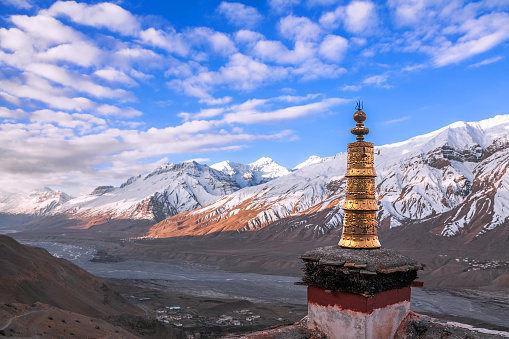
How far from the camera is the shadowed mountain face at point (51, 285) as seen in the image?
26484 mm

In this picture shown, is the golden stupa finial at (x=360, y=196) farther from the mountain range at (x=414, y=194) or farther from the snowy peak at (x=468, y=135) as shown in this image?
the snowy peak at (x=468, y=135)

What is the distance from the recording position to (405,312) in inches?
226

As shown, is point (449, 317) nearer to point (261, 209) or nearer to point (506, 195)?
point (506, 195)

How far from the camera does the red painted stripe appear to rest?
5137 millimetres

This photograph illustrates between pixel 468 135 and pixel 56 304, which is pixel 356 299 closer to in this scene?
pixel 56 304

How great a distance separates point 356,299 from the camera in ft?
17.0

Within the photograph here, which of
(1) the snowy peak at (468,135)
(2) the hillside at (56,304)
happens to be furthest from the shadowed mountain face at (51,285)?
(1) the snowy peak at (468,135)

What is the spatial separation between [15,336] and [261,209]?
13698 cm

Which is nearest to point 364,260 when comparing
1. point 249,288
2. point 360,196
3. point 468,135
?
point 360,196

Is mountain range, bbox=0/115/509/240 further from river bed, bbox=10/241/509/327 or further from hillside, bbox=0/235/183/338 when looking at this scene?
hillside, bbox=0/235/183/338

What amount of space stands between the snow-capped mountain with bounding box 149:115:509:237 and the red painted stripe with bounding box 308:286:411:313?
311 ft

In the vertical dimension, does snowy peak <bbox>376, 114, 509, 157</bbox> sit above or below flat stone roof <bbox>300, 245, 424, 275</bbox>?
above


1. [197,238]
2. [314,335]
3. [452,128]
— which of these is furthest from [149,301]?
[452,128]

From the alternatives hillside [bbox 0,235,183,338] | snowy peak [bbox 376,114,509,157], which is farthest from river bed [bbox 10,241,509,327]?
snowy peak [bbox 376,114,509,157]
